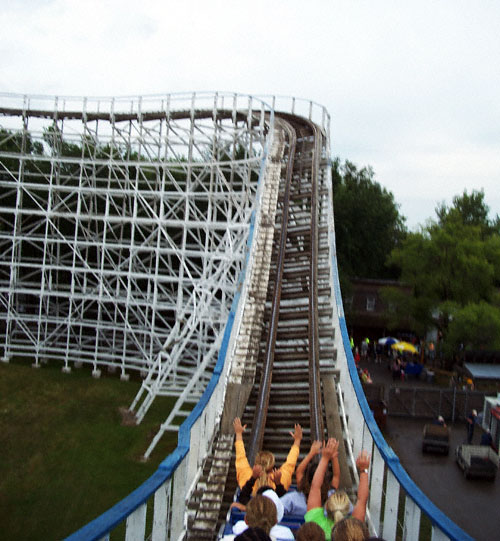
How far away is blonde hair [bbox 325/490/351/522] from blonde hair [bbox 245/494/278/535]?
0.48 metres

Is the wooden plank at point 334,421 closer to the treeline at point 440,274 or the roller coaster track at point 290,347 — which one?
the roller coaster track at point 290,347

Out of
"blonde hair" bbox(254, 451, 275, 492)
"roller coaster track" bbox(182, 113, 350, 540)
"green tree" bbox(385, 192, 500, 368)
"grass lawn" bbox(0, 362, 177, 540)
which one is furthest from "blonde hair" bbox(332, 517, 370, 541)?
"green tree" bbox(385, 192, 500, 368)

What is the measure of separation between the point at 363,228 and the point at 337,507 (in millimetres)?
26827

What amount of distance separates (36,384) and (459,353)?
1465 centimetres

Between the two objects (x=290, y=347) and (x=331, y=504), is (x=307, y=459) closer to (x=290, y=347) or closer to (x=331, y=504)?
(x=331, y=504)

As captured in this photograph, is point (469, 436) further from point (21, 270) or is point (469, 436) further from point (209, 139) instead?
point (21, 270)

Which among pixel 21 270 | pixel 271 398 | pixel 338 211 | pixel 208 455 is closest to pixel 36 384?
pixel 21 270

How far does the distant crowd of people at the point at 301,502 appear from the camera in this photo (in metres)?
3.23

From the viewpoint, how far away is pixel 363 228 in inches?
1169

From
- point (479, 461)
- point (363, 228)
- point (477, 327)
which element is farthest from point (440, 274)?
point (479, 461)

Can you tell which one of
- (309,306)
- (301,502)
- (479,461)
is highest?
(309,306)

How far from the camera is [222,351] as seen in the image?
23.0 ft

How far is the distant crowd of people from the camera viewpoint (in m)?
3.23

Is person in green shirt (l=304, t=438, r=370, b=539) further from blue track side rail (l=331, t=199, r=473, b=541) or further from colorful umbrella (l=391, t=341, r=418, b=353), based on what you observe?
colorful umbrella (l=391, t=341, r=418, b=353)
